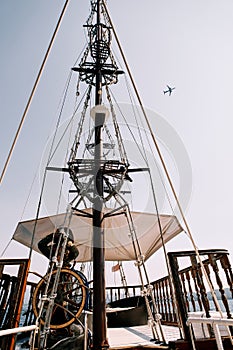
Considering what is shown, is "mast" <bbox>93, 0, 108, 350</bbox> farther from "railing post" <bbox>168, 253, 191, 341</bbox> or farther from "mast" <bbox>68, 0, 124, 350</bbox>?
"railing post" <bbox>168, 253, 191, 341</bbox>

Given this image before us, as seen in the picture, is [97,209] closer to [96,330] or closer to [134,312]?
[96,330]

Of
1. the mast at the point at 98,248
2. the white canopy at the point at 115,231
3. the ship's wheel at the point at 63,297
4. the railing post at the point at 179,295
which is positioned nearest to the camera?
the railing post at the point at 179,295

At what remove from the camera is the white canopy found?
5.94m

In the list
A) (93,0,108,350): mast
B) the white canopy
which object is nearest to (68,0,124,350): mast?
(93,0,108,350): mast

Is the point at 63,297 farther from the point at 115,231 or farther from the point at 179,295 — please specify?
the point at 115,231

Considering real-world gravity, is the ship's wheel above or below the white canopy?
below

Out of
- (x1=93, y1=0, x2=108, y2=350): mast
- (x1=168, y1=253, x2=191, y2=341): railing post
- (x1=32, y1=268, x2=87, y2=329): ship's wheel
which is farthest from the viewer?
(x1=32, y1=268, x2=87, y2=329): ship's wheel

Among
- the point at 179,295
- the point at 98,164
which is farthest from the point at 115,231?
the point at 179,295

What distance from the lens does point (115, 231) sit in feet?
23.1

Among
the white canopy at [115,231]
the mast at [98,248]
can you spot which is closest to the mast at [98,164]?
the mast at [98,248]

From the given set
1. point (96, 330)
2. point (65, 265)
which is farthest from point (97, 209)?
point (96, 330)

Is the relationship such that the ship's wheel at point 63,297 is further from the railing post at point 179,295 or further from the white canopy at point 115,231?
the railing post at point 179,295

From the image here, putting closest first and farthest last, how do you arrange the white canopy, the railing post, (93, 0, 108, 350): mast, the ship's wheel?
the railing post, (93, 0, 108, 350): mast, the ship's wheel, the white canopy

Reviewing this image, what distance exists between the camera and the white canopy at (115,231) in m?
5.94
